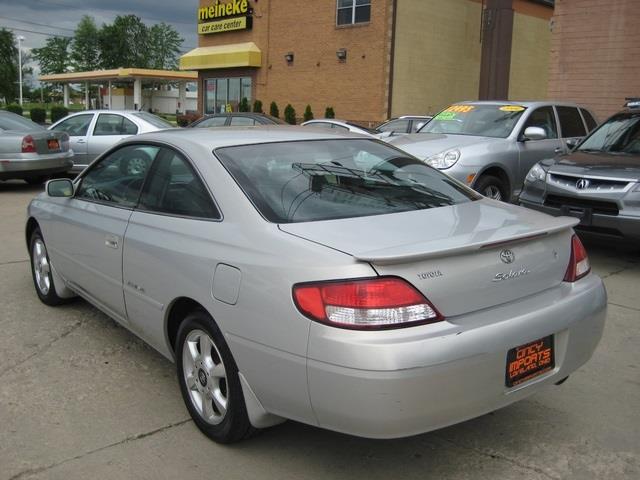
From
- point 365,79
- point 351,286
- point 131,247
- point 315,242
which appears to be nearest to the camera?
point 351,286

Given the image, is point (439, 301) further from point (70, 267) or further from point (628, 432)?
point (70, 267)

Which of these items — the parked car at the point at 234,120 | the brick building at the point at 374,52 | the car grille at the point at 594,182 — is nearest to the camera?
the car grille at the point at 594,182

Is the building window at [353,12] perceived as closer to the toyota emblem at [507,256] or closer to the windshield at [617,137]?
the windshield at [617,137]

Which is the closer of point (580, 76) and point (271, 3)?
point (580, 76)

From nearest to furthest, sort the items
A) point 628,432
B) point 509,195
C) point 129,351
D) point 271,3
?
point 628,432
point 129,351
point 509,195
point 271,3

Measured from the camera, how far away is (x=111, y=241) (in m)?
3.94

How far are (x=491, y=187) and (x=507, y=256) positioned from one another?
5.88 m

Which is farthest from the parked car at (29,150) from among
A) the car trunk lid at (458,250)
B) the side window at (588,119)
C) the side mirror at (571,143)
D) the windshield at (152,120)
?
the car trunk lid at (458,250)

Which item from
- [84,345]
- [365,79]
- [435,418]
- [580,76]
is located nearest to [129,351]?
[84,345]

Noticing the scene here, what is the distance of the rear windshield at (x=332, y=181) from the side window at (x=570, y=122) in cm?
652

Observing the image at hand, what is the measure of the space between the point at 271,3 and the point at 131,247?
92.8ft

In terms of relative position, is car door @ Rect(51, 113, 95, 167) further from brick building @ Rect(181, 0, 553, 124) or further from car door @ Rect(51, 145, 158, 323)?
brick building @ Rect(181, 0, 553, 124)

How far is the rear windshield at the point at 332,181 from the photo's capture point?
3162mm

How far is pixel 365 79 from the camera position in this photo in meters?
25.8
